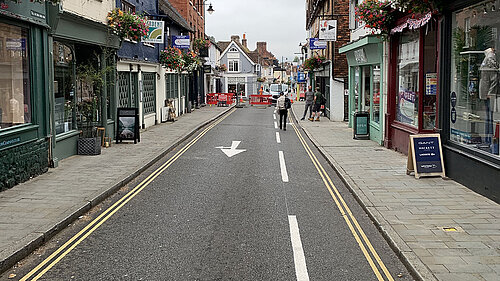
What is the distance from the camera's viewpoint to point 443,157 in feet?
36.6

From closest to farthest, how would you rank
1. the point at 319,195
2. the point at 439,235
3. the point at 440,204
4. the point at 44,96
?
the point at 439,235, the point at 440,204, the point at 319,195, the point at 44,96

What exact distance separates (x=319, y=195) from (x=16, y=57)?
6.79 m

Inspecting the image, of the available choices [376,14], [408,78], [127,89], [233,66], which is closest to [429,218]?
[408,78]

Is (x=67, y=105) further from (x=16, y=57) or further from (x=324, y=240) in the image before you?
(x=324, y=240)

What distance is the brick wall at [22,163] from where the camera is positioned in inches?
385

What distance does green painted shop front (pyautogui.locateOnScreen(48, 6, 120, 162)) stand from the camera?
1330 cm

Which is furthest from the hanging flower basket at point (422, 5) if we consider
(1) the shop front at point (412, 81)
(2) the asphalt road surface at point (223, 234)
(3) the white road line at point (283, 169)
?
(3) the white road line at point (283, 169)

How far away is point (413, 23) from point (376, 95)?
604 centimetres

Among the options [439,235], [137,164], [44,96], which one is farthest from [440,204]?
[44,96]

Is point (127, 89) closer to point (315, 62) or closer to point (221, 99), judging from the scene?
point (315, 62)

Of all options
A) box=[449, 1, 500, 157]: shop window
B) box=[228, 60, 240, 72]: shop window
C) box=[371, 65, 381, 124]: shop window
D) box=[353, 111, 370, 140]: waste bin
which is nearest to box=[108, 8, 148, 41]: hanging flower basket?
box=[353, 111, 370, 140]: waste bin

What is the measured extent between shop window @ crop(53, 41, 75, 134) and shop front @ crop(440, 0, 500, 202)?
9.34 meters

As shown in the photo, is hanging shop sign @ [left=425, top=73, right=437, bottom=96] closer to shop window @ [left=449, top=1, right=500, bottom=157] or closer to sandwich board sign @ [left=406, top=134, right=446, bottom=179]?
shop window @ [left=449, top=1, right=500, bottom=157]

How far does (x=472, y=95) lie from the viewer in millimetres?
10203
